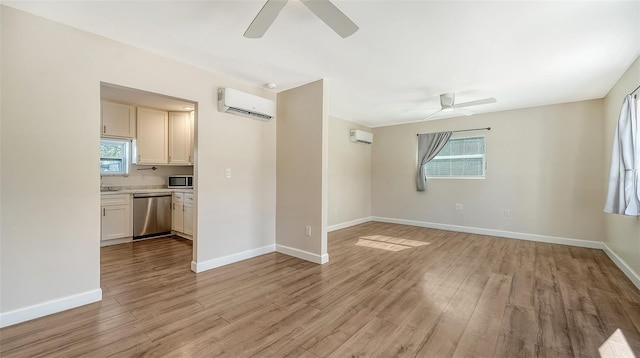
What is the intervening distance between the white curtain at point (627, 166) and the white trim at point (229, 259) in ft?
13.6

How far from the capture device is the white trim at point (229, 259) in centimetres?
309

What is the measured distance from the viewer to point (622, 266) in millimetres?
3154

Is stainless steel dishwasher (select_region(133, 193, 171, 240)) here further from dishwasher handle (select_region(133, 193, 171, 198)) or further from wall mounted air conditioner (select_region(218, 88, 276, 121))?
wall mounted air conditioner (select_region(218, 88, 276, 121))

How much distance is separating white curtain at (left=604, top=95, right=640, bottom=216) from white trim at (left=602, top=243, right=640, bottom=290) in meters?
0.66

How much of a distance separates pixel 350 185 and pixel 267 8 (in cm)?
459

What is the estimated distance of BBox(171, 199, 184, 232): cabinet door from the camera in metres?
4.67

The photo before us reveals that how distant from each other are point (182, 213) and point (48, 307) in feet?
8.43

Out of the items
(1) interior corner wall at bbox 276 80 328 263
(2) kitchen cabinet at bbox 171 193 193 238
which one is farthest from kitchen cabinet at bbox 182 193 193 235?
(1) interior corner wall at bbox 276 80 328 263

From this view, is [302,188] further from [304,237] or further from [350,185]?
[350,185]

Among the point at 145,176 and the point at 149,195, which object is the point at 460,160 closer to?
the point at 149,195

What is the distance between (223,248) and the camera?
3.34 m

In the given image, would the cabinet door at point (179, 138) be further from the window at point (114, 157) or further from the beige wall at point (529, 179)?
the beige wall at point (529, 179)

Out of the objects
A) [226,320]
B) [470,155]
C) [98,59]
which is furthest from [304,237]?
[470,155]

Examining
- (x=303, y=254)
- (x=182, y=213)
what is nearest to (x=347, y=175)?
(x=303, y=254)
